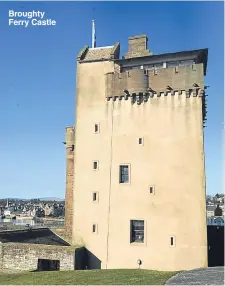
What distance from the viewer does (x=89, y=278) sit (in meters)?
19.9

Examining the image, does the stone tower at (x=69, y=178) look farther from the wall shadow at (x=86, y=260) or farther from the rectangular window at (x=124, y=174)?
the rectangular window at (x=124, y=174)

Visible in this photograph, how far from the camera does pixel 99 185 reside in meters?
26.3

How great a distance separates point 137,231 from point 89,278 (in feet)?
20.2

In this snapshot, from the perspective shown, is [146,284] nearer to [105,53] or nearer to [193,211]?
[193,211]

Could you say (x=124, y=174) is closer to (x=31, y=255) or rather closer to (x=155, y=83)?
(x=155, y=83)

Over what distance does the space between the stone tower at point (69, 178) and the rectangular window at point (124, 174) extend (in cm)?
427

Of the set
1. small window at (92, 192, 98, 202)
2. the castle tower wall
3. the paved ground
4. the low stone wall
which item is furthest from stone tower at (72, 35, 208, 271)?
the paved ground

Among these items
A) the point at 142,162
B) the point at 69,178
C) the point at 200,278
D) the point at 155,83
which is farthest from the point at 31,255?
the point at 155,83

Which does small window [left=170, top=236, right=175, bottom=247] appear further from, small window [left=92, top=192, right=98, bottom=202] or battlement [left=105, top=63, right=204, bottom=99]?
battlement [left=105, top=63, right=204, bottom=99]

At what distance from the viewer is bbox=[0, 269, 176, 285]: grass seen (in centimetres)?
1859

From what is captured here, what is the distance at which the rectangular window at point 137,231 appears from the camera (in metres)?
25.0

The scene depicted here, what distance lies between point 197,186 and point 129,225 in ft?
17.9

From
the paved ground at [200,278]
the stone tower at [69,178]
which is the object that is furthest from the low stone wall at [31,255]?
the paved ground at [200,278]

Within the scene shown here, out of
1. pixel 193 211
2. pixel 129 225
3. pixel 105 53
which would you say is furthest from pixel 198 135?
pixel 105 53
